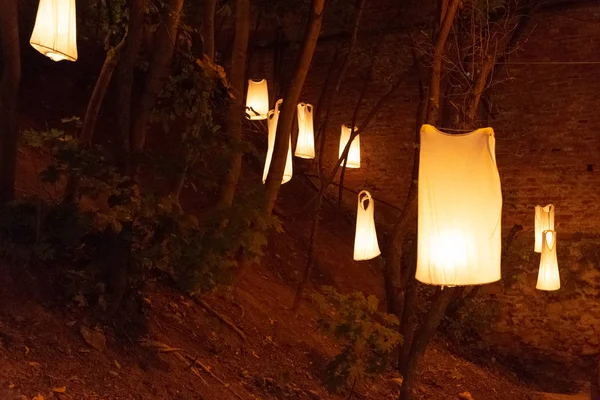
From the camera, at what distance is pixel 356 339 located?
4.74 metres

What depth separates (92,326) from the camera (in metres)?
3.94

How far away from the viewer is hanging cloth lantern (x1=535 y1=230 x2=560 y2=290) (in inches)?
295

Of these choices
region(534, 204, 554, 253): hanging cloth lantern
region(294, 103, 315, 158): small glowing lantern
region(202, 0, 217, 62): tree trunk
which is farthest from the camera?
region(534, 204, 554, 253): hanging cloth lantern

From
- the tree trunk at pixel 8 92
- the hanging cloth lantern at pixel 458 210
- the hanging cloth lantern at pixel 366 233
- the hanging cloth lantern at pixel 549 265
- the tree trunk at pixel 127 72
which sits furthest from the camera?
the hanging cloth lantern at pixel 549 265

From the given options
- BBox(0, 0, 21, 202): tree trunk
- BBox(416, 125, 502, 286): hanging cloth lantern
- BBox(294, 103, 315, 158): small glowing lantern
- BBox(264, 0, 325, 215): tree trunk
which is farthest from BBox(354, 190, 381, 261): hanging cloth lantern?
BBox(0, 0, 21, 202): tree trunk

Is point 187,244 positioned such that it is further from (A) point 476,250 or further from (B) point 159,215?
(A) point 476,250

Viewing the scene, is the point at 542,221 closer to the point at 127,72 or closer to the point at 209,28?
the point at 209,28

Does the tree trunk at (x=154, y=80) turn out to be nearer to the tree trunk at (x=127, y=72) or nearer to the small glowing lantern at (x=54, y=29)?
the tree trunk at (x=127, y=72)

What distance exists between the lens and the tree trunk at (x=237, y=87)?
17.3ft

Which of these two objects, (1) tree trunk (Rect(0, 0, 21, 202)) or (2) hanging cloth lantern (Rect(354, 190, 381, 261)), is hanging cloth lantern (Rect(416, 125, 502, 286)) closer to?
(1) tree trunk (Rect(0, 0, 21, 202))

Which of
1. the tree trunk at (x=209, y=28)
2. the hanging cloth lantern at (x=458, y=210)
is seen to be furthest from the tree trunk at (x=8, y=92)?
the hanging cloth lantern at (x=458, y=210)

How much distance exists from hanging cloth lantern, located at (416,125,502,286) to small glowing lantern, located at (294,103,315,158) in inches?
140

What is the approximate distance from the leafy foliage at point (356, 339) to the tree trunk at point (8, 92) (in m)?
2.53

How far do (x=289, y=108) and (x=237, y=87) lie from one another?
0.54 metres
